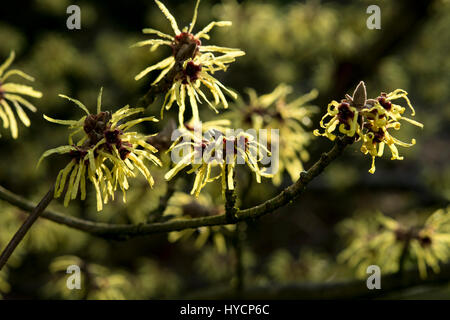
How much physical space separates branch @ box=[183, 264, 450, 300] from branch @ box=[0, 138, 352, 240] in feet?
1.58

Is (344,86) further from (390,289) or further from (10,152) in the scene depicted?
(10,152)

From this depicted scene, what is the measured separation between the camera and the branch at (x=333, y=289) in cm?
104

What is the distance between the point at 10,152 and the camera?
2061 mm

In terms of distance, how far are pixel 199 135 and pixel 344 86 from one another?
1.04 meters

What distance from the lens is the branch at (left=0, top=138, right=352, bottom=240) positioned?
506 mm

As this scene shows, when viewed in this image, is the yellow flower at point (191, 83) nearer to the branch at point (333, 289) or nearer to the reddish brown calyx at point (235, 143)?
the reddish brown calyx at point (235, 143)

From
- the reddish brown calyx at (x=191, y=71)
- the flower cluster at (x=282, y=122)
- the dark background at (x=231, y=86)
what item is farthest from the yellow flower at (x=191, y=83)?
the dark background at (x=231, y=86)

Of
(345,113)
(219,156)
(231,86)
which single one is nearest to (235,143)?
(219,156)

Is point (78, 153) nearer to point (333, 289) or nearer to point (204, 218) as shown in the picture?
point (204, 218)

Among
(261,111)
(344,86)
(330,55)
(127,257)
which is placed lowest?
(127,257)

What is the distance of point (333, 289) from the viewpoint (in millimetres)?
1096

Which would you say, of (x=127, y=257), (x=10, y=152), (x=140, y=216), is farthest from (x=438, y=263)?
(x=10, y=152)

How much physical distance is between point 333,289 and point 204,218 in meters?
0.64
